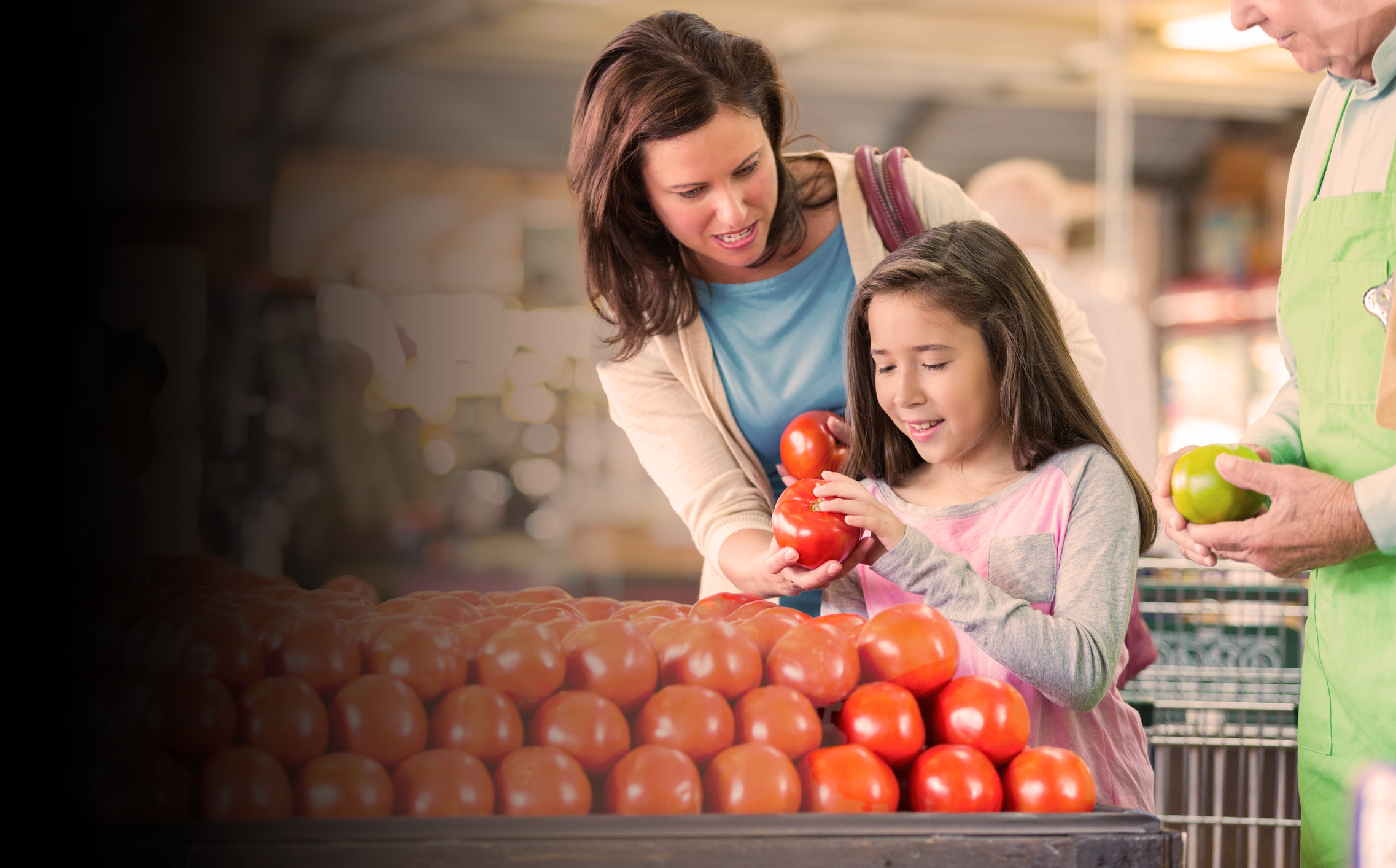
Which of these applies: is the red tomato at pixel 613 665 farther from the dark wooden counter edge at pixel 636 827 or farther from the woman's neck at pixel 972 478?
the woman's neck at pixel 972 478

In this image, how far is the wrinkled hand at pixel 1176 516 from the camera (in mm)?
1294

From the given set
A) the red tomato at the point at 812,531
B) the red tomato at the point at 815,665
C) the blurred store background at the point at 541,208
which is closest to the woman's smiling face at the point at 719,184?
the red tomato at the point at 812,531

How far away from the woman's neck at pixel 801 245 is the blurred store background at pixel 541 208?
84.8 inches

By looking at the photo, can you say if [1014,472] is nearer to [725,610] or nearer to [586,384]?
[725,610]

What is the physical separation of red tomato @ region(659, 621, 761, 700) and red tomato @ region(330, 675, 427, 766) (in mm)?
238

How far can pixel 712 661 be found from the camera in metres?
1.10

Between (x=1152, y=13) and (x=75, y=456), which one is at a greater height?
(x=1152, y=13)

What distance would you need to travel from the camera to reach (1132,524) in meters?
1.37

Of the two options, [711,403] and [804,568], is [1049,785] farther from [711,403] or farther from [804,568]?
[711,403]

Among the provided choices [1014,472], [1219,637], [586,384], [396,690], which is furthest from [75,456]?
[586,384]

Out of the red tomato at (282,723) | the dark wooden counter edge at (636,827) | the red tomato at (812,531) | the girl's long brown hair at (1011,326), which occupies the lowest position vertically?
the dark wooden counter edge at (636,827)

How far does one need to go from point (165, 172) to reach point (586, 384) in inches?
224

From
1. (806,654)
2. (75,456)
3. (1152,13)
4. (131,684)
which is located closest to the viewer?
(75,456)

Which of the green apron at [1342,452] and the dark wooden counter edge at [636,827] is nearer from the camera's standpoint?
the dark wooden counter edge at [636,827]
